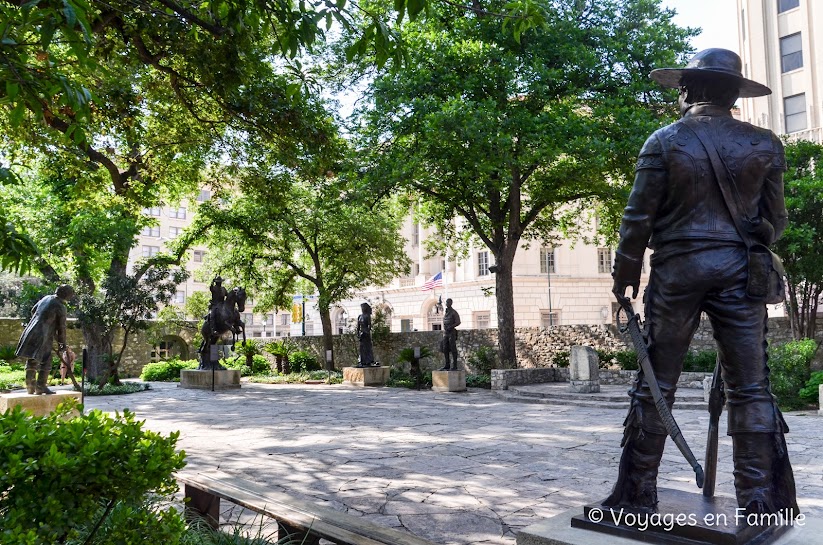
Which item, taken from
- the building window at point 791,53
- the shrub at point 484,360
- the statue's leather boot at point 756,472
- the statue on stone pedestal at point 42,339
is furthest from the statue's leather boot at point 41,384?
the building window at point 791,53

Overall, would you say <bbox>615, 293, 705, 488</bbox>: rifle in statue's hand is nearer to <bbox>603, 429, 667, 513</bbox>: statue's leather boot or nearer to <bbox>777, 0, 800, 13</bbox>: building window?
<bbox>603, 429, 667, 513</bbox>: statue's leather boot

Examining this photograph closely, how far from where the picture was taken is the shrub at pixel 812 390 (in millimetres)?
13430

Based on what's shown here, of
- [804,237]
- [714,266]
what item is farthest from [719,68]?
[804,237]

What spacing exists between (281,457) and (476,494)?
2.88m

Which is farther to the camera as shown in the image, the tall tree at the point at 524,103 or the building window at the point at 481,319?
the building window at the point at 481,319

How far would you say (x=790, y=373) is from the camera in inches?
545

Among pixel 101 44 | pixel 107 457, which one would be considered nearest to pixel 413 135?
pixel 101 44

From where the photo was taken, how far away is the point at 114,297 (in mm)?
19078

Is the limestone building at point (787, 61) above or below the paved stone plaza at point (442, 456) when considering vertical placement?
above

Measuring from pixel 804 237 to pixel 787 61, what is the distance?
18542mm

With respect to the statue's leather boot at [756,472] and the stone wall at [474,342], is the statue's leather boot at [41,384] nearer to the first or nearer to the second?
the statue's leather boot at [756,472]

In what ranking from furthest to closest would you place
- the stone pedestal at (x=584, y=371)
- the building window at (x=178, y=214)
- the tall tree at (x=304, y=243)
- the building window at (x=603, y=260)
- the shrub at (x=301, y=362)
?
the building window at (x=178, y=214)
the building window at (x=603, y=260)
the shrub at (x=301, y=362)
the tall tree at (x=304, y=243)
the stone pedestal at (x=584, y=371)

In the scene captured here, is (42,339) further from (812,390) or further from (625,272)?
(812,390)

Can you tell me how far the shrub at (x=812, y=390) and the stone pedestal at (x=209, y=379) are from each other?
51.3 feet
